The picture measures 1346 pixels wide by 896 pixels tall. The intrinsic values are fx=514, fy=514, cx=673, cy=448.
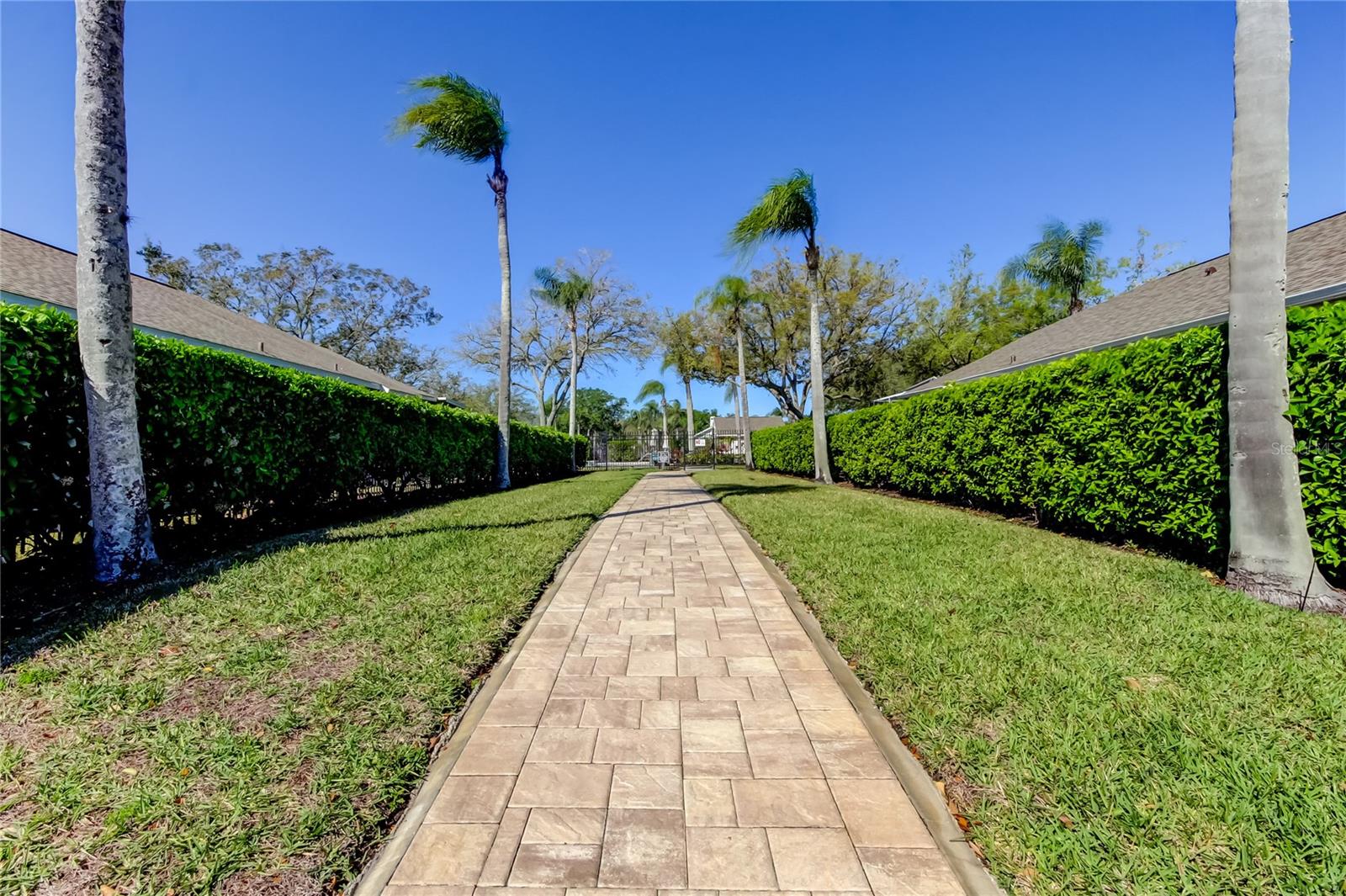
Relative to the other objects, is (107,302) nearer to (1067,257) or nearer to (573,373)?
(573,373)

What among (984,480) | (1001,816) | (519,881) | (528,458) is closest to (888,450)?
(984,480)

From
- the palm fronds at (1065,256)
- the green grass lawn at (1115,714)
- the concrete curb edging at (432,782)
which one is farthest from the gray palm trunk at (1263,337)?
the palm fronds at (1065,256)

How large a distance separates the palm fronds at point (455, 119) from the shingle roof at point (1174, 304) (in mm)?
14272

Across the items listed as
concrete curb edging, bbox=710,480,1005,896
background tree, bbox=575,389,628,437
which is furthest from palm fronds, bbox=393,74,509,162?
background tree, bbox=575,389,628,437

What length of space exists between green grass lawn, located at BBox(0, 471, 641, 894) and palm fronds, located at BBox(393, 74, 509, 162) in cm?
1206

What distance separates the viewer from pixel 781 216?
13422 mm

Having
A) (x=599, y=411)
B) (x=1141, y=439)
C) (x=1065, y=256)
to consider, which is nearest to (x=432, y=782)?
(x=1141, y=439)

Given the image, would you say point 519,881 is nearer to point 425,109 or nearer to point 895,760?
point 895,760

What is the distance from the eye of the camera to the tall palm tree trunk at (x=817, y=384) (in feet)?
46.7

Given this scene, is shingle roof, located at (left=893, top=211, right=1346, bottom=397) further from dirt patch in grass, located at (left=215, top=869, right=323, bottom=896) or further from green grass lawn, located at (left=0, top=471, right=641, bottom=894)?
dirt patch in grass, located at (left=215, top=869, right=323, bottom=896)

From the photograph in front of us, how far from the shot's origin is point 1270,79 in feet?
11.8

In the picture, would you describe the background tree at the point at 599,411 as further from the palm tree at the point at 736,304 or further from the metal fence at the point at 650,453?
the palm tree at the point at 736,304

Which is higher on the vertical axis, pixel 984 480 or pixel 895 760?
pixel 984 480

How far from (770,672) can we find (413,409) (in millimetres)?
8755
